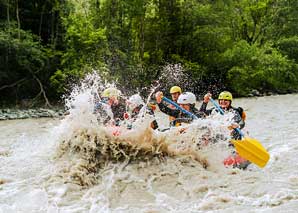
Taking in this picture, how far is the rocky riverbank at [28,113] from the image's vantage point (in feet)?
48.8

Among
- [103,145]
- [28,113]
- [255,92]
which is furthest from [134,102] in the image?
[255,92]

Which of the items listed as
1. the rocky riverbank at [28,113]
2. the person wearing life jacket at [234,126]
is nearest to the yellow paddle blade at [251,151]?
the person wearing life jacket at [234,126]

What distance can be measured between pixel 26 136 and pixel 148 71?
910 centimetres

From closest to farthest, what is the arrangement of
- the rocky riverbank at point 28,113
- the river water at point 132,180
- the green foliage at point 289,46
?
the river water at point 132,180 → the rocky riverbank at point 28,113 → the green foliage at point 289,46

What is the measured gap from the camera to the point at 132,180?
225 inches

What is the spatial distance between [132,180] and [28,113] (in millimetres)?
10469

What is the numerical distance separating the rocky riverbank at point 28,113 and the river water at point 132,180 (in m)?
7.78

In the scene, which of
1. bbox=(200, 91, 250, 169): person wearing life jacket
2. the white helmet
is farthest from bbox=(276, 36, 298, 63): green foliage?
the white helmet

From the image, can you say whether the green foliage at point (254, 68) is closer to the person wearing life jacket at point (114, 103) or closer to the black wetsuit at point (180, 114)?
the person wearing life jacket at point (114, 103)

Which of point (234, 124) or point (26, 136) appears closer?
point (234, 124)

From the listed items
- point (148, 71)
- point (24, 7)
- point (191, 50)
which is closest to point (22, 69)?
point (24, 7)

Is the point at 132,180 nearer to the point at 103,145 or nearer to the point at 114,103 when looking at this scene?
the point at 103,145

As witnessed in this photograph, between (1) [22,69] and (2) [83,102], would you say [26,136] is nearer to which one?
(2) [83,102]

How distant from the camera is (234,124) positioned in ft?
22.0
